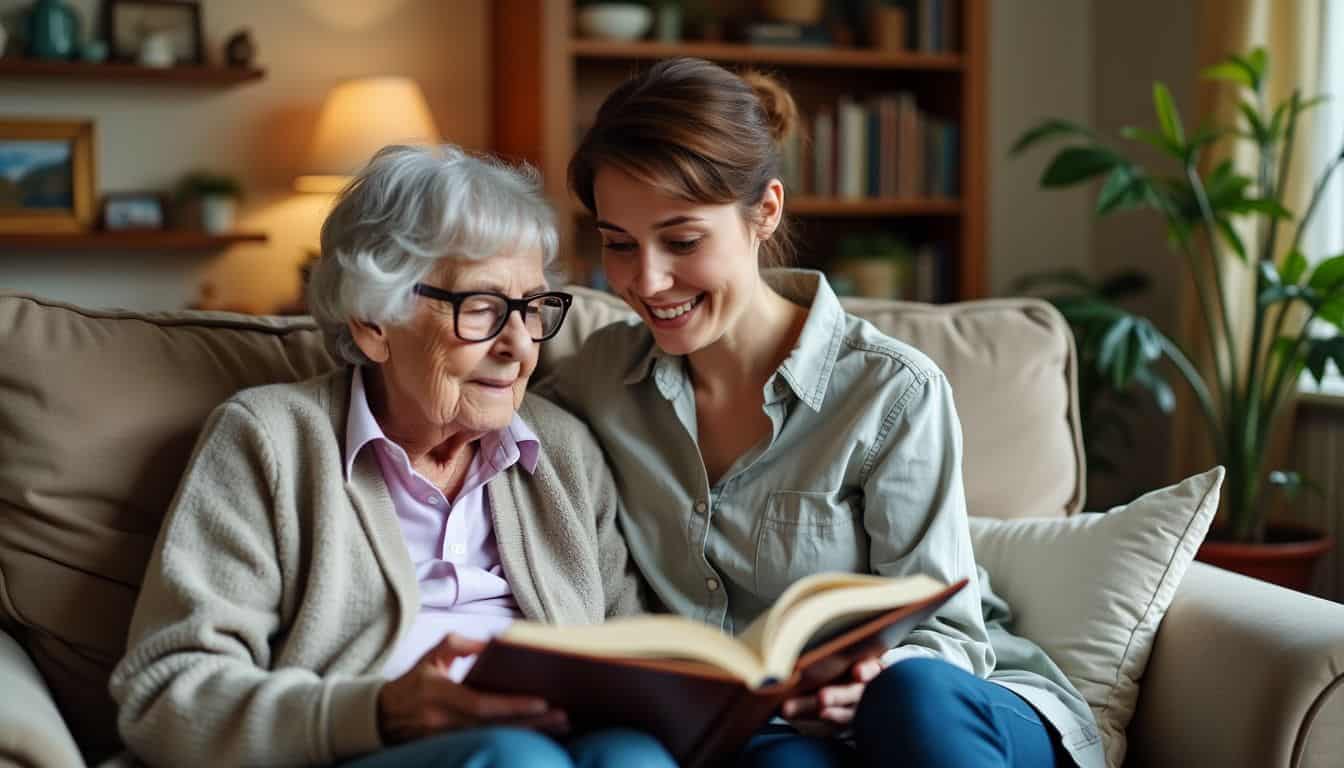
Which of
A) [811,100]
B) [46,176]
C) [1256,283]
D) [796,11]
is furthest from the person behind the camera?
[811,100]

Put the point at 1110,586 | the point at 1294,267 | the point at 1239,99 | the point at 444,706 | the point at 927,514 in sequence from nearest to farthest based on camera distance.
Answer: the point at 444,706 → the point at 927,514 → the point at 1110,586 → the point at 1294,267 → the point at 1239,99

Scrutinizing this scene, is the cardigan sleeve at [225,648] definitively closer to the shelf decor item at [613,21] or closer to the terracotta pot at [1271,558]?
the terracotta pot at [1271,558]

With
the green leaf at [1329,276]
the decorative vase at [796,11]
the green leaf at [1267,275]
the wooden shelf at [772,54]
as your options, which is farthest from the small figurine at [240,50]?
the green leaf at [1329,276]

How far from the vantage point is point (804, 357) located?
1726 millimetres

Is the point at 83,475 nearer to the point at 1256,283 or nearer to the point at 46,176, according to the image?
the point at 1256,283

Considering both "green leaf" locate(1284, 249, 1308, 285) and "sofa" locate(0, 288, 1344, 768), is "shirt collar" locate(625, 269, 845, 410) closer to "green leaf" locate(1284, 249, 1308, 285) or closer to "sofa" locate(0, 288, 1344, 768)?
"sofa" locate(0, 288, 1344, 768)

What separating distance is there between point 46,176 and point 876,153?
2377mm

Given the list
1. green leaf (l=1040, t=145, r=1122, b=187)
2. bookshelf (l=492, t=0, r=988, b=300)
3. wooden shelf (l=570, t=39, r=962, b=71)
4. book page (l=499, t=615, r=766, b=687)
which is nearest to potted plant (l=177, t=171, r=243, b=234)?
bookshelf (l=492, t=0, r=988, b=300)

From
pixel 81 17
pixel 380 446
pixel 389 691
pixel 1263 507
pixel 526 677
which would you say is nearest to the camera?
pixel 526 677

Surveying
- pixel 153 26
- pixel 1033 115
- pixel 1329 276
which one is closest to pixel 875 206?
pixel 1033 115

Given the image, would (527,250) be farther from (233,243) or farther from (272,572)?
Answer: (233,243)

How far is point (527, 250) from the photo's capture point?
1.65 m

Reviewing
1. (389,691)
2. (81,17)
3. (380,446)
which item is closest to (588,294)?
(380,446)

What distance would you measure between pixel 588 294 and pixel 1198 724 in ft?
3.37
